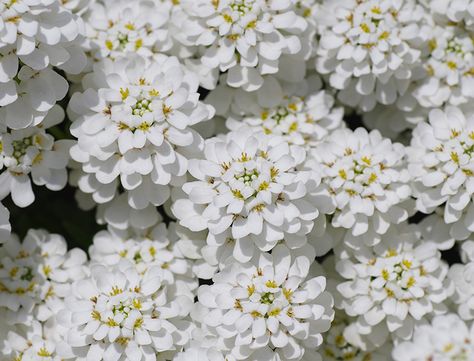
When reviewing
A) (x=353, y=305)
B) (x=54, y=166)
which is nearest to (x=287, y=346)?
(x=353, y=305)

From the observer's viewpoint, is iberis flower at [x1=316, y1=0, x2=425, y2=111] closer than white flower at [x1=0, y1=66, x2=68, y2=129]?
No

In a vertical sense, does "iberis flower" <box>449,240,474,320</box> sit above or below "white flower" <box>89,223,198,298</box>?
above

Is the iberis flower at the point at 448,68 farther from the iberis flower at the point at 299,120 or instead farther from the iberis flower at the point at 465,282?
the iberis flower at the point at 465,282

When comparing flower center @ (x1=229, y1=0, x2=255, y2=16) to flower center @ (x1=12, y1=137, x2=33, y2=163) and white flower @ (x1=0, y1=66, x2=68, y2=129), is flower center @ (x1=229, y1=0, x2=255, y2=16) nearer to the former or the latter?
white flower @ (x1=0, y1=66, x2=68, y2=129)

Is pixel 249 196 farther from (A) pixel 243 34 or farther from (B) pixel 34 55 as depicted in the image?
(B) pixel 34 55

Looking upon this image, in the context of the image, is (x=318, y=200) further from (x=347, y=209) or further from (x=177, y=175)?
(x=177, y=175)

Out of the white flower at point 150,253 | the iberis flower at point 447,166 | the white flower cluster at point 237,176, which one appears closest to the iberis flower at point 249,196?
the white flower cluster at point 237,176

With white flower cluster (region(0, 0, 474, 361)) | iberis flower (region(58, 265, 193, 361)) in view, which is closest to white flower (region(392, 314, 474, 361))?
white flower cluster (region(0, 0, 474, 361))
